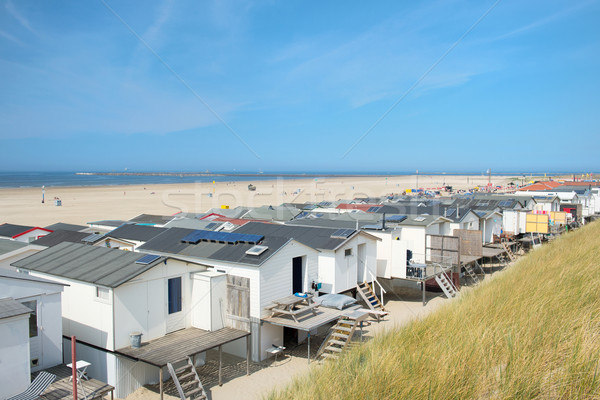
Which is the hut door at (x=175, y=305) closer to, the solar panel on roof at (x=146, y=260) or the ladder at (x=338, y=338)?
the solar panel on roof at (x=146, y=260)

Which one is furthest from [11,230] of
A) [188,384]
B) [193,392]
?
[193,392]

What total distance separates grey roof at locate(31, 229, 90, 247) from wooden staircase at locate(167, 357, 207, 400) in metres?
10.8

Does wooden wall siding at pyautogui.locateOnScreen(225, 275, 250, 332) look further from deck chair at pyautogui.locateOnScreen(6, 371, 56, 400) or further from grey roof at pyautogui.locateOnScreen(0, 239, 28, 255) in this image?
grey roof at pyautogui.locateOnScreen(0, 239, 28, 255)

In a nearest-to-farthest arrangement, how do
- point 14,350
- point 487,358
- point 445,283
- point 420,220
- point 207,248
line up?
point 487,358
point 14,350
point 207,248
point 445,283
point 420,220

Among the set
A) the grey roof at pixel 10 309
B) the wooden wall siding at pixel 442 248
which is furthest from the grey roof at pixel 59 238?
the wooden wall siding at pixel 442 248

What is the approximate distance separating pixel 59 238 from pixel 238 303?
11101mm

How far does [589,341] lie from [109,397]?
11.4 metres

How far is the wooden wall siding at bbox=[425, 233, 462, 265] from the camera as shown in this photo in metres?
23.1

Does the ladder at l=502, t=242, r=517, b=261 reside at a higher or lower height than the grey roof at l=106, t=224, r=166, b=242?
lower

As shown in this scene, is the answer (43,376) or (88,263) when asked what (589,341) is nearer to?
(43,376)

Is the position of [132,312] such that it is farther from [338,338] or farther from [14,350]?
[338,338]

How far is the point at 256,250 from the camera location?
14852mm

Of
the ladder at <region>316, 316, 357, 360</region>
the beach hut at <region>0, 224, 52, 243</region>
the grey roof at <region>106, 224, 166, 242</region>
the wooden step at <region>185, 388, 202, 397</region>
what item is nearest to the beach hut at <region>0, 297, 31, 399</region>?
the wooden step at <region>185, 388, 202, 397</region>

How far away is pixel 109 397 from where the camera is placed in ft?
37.7
